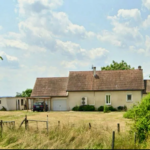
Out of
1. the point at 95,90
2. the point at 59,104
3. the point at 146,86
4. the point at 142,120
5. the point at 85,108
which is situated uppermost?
the point at 146,86

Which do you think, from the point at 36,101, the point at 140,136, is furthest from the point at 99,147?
the point at 36,101

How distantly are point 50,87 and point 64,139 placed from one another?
97.8 feet

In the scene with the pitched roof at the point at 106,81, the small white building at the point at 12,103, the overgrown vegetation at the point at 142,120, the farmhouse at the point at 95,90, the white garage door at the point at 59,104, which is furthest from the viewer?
the small white building at the point at 12,103

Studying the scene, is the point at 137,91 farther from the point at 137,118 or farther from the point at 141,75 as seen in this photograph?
the point at 137,118

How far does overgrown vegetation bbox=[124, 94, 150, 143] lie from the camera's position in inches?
409

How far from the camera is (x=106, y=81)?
3756cm

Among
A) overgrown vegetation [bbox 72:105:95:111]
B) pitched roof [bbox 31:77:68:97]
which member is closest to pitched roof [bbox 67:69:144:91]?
pitched roof [bbox 31:77:68:97]

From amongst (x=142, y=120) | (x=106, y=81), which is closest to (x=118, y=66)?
(x=106, y=81)

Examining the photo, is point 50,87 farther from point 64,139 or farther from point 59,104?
point 64,139

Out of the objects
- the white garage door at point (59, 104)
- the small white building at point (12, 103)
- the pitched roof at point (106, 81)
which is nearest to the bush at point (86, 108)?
the pitched roof at point (106, 81)

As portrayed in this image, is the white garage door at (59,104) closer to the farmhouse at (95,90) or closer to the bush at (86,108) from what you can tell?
the farmhouse at (95,90)

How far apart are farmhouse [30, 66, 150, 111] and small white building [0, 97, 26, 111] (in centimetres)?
471

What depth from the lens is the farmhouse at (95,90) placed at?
117 ft

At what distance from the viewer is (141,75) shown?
121ft
